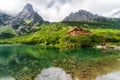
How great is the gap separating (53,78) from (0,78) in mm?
13897

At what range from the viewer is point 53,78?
48562 millimetres

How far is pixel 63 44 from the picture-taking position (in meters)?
173

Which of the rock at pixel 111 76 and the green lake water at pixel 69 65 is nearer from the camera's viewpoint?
the rock at pixel 111 76

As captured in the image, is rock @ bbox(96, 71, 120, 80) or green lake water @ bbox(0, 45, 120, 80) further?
green lake water @ bbox(0, 45, 120, 80)

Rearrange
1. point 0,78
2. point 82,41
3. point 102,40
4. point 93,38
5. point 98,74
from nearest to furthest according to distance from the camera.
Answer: point 98,74 → point 0,78 → point 82,41 → point 93,38 → point 102,40

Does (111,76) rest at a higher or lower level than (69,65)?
higher

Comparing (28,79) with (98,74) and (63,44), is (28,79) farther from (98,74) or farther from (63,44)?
(63,44)

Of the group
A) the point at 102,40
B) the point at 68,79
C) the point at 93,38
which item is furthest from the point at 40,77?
the point at 102,40

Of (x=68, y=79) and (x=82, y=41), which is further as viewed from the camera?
(x=82, y=41)

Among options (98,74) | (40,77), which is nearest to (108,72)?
(98,74)

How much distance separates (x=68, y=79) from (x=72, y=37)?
119 m

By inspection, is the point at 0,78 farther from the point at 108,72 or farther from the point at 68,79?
the point at 108,72

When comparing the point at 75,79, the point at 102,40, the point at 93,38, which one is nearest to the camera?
the point at 75,79

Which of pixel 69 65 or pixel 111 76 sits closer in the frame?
pixel 111 76
